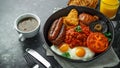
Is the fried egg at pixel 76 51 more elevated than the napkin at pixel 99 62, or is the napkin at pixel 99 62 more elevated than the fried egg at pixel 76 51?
the fried egg at pixel 76 51

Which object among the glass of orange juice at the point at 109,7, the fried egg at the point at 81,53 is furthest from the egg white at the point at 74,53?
the glass of orange juice at the point at 109,7

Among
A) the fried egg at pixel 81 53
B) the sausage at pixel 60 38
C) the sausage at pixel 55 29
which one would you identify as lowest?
the fried egg at pixel 81 53

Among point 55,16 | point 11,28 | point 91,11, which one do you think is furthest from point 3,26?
point 91,11

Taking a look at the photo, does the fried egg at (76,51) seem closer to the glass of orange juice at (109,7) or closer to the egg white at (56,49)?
the egg white at (56,49)

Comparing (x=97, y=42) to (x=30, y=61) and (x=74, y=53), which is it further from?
(x=30, y=61)

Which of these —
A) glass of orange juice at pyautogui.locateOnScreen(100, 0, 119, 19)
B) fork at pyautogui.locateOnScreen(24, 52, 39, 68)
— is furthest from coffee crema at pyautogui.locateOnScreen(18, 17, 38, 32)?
glass of orange juice at pyautogui.locateOnScreen(100, 0, 119, 19)

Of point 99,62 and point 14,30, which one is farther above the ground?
point 14,30

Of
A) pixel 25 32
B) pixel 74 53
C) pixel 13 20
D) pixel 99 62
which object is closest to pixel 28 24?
pixel 25 32
